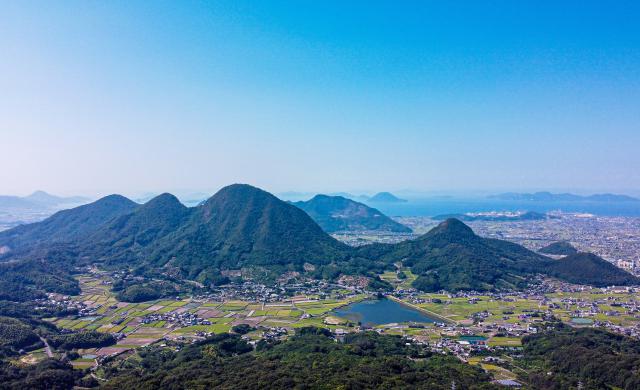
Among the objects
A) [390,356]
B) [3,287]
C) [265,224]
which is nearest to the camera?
[390,356]

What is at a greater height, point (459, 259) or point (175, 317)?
point (459, 259)

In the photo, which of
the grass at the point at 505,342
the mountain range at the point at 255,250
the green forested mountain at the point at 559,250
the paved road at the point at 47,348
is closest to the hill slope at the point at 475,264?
the mountain range at the point at 255,250

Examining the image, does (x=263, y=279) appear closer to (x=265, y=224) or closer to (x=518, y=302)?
(x=265, y=224)

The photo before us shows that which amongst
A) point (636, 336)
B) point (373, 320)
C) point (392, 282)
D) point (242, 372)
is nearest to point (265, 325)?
point (373, 320)

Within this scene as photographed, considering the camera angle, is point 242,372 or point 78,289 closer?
point 242,372

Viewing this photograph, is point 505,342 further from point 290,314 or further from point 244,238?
point 244,238

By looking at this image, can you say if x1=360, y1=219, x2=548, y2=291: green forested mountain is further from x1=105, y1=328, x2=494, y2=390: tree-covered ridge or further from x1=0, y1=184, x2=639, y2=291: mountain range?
x1=105, y1=328, x2=494, y2=390: tree-covered ridge

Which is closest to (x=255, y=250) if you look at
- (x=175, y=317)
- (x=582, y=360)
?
(x=175, y=317)
